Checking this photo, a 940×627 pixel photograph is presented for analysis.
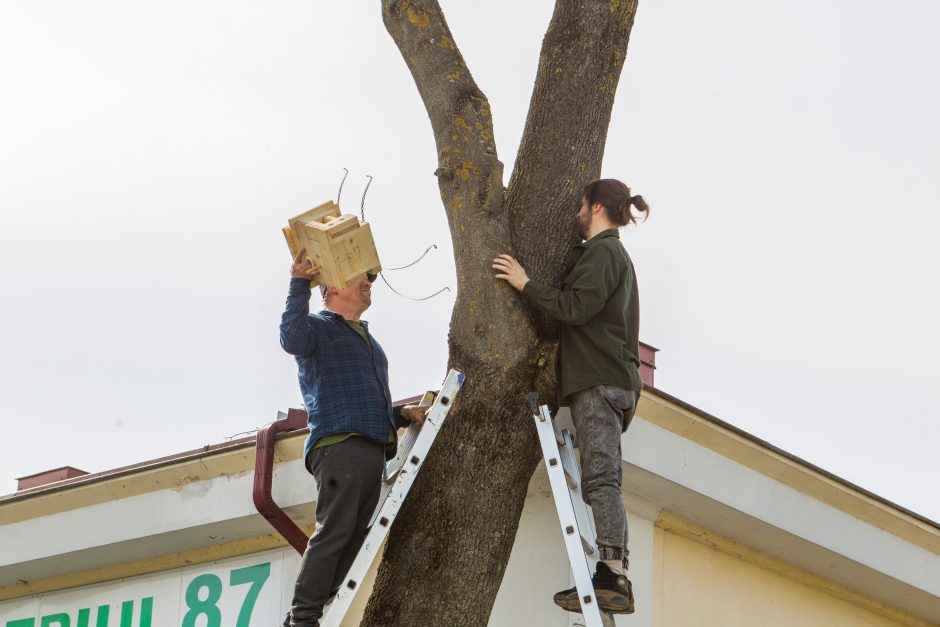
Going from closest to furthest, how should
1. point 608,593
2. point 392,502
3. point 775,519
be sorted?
point 392,502 → point 608,593 → point 775,519

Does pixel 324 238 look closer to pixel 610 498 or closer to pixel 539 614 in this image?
pixel 610 498

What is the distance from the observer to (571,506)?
4895 millimetres

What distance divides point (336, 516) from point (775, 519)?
3832 millimetres

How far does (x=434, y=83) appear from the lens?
18.4 ft

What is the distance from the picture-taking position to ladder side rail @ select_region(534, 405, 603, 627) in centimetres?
477

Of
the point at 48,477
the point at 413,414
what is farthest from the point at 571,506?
the point at 48,477

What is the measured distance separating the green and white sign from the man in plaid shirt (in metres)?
2.88

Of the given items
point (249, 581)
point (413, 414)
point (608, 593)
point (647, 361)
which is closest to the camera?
point (608, 593)

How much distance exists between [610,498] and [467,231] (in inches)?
49.2

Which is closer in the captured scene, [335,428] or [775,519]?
[335,428]

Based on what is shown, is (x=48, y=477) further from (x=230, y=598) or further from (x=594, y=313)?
(x=594, y=313)

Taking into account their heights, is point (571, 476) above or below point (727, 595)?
below

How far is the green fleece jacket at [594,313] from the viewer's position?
5105 millimetres

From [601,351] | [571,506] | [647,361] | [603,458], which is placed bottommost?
[571,506]
